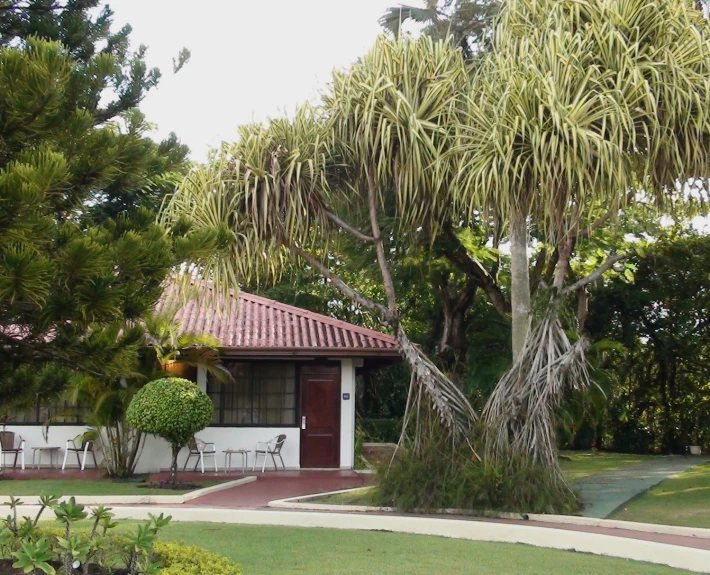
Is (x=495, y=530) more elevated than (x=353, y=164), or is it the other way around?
(x=353, y=164)

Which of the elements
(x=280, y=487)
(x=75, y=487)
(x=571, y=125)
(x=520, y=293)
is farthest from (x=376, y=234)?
(x=75, y=487)

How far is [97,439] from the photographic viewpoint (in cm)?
1688

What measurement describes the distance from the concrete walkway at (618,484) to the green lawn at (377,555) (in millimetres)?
2392

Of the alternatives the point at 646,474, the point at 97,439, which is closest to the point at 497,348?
the point at 646,474

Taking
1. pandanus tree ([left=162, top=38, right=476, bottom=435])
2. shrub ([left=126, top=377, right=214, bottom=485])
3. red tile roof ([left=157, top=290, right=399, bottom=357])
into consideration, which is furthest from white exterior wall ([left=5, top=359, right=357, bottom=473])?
pandanus tree ([left=162, top=38, right=476, bottom=435])

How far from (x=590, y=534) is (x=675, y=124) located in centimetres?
500

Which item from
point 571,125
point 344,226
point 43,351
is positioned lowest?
point 43,351

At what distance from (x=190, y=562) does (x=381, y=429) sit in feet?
53.8

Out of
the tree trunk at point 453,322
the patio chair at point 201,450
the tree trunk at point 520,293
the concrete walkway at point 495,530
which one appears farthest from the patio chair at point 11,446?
the tree trunk at point 520,293

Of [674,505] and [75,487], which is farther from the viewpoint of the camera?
[75,487]

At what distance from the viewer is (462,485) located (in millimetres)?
11336

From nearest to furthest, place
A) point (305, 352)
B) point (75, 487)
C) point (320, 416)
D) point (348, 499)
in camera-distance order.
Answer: point (348, 499), point (75, 487), point (305, 352), point (320, 416)

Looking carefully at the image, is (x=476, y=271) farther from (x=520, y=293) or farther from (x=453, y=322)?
(x=520, y=293)

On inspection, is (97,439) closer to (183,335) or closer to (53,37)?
(183,335)
